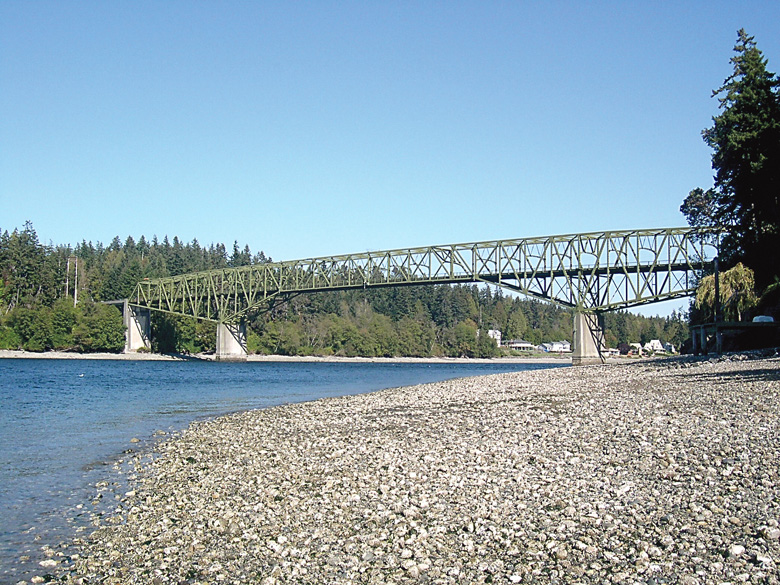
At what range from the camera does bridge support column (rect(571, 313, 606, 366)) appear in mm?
79812

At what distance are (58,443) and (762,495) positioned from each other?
18.9 meters

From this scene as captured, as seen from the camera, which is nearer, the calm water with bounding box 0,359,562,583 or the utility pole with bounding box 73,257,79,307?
the calm water with bounding box 0,359,562,583

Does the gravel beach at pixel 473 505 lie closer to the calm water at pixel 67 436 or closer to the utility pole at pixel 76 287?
the calm water at pixel 67 436

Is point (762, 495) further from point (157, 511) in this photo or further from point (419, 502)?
point (157, 511)

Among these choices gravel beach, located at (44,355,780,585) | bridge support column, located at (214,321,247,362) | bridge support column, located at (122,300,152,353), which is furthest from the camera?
bridge support column, located at (122,300,152,353)

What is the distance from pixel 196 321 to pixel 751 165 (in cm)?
10816

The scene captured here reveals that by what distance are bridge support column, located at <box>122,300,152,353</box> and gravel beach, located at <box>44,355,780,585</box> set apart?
115 metres

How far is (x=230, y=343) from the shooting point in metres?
122

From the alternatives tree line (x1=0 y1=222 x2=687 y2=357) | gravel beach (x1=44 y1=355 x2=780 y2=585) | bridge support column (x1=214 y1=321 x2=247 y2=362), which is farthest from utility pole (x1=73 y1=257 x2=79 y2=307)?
gravel beach (x1=44 y1=355 x2=780 y2=585)

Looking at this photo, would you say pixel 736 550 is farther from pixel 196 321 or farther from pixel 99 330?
pixel 196 321

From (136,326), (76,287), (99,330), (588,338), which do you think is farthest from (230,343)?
(588,338)

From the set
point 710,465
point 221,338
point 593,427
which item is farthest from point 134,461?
point 221,338

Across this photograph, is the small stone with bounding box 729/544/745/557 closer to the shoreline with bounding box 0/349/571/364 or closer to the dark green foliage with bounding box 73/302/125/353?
the shoreline with bounding box 0/349/571/364

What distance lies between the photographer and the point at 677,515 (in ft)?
30.5
